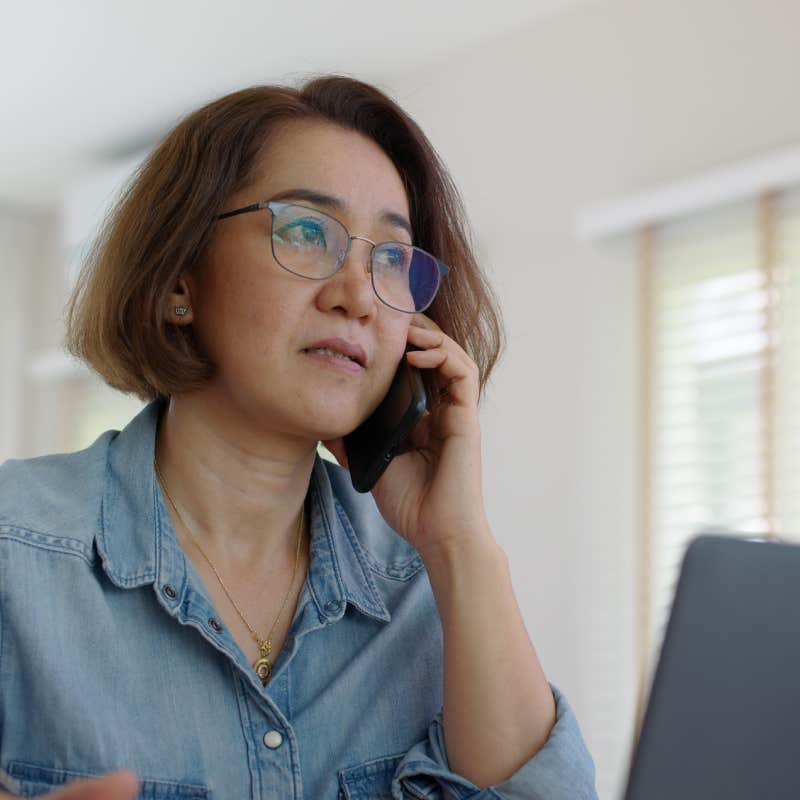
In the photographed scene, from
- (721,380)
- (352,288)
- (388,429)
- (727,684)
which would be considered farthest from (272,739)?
(721,380)

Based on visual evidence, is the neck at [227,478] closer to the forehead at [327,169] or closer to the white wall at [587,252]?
the forehead at [327,169]

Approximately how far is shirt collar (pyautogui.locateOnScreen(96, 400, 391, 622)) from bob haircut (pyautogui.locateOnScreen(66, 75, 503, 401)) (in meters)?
0.09

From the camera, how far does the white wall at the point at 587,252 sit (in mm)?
3139

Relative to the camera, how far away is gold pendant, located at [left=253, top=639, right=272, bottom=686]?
3.86 ft

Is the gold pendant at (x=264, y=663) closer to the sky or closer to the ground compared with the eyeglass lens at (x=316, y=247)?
closer to the ground

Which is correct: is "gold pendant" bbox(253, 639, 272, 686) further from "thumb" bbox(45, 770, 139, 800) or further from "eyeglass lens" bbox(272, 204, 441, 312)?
"thumb" bbox(45, 770, 139, 800)

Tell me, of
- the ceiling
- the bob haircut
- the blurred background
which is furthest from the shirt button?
the ceiling

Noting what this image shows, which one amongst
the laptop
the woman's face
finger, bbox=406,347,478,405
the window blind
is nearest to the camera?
the laptop

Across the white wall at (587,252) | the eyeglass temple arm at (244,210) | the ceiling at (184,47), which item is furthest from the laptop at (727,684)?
the ceiling at (184,47)

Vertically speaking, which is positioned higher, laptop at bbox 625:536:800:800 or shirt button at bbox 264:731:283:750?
laptop at bbox 625:536:800:800

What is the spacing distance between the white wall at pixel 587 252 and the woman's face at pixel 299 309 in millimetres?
1845

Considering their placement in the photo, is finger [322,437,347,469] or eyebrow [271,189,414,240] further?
finger [322,437,347,469]

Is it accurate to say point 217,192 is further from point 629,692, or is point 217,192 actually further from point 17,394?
point 17,394

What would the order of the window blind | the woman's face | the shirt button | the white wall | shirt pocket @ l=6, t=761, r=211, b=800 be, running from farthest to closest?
the white wall
the window blind
the woman's face
the shirt button
shirt pocket @ l=6, t=761, r=211, b=800
